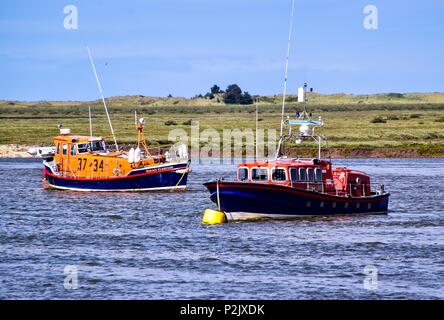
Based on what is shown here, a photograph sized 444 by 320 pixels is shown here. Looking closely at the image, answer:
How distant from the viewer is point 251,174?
45969 millimetres

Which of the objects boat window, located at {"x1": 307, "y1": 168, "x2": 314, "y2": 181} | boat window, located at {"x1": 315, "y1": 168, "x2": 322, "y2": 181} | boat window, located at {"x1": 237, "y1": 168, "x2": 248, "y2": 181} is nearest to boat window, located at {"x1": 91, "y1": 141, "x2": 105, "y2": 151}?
boat window, located at {"x1": 237, "y1": 168, "x2": 248, "y2": 181}

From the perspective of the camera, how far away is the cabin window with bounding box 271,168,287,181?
1804 inches

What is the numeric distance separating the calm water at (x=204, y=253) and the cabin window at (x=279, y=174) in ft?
6.41

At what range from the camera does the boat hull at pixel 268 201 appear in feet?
145

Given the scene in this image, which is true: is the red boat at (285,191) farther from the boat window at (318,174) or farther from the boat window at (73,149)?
the boat window at (73,149)

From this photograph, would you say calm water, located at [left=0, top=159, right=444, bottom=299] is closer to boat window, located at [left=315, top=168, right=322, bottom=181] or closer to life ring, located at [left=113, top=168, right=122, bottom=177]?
boat window, located at [left=315, top=168, right=322, bottom=181]

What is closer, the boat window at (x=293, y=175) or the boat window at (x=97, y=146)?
the boat window at (x=293, y=175)
